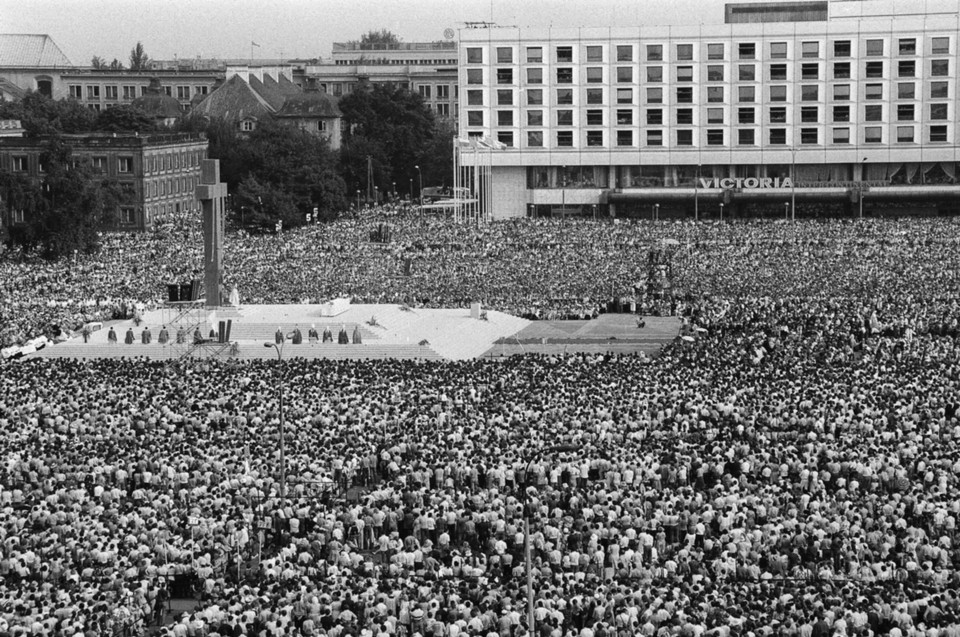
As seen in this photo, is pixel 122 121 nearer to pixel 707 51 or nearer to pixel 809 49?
pixel 707 51

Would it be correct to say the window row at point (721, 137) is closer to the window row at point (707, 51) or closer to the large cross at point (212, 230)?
the window row at point (707, 51)

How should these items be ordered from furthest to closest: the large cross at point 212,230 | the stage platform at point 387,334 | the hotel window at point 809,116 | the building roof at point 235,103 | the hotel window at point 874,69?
the building roof at point 235,103 < the hotel window at point 809,116 < the hotel window at point 874,69 < the large cross at point 212,230 < the stage platform at point 387,334

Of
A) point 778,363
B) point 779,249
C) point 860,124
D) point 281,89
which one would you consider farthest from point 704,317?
point 281,89

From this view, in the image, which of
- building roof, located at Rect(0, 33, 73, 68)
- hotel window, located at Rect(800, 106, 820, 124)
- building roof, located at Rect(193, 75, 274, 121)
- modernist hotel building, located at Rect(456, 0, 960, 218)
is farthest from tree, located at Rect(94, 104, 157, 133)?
building roof, located at Rect(0, 33, 73, 68)

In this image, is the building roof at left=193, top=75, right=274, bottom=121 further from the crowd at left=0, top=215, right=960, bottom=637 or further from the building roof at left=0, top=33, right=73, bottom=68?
the crowd at left=0, top=215, right=960, bottom=637

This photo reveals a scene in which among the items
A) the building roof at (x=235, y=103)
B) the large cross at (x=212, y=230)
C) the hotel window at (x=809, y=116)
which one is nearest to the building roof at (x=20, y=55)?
the building roof at (x=235, y=103)

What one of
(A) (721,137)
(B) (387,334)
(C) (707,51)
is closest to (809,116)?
(A) (721,137)
